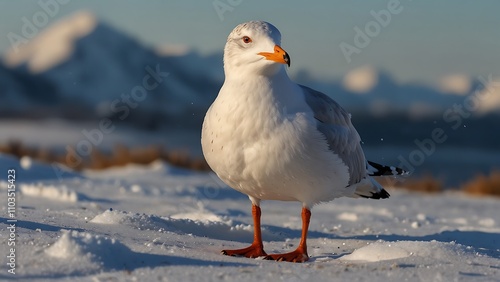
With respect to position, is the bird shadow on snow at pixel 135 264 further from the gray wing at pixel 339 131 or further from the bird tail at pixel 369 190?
the bird tail at pixel 369 190

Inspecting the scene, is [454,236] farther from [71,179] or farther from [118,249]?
[71,179]

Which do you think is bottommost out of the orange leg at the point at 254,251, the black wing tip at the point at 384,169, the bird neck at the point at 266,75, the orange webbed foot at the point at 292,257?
the orange webbed foot at the point at 292,257

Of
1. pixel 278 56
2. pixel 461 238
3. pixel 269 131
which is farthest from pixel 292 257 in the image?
pixel 461 238

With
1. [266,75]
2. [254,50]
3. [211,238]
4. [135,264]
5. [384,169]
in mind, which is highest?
[254,50]

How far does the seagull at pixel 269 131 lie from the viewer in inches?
185

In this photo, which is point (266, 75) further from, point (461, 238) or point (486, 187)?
point (486, 187)

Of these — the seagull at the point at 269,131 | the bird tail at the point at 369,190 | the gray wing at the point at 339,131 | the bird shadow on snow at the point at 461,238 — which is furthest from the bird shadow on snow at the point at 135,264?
the bird shadow on snow at the point at 461,238

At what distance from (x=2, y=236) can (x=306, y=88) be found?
7.00ft

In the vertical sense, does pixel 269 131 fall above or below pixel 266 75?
below

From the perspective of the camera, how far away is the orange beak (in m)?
4.62

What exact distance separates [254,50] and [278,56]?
24cm

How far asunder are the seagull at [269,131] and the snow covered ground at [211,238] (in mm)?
483

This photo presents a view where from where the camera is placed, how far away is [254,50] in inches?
191

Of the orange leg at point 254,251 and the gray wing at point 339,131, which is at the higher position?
the gray wing at point 339,131
